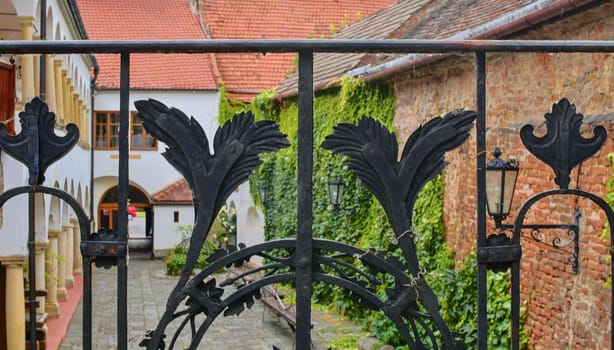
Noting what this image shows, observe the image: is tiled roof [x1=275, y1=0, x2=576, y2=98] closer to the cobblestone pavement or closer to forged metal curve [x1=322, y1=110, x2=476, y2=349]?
the cobblestone pavement

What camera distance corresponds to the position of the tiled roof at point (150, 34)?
27562 millimetres

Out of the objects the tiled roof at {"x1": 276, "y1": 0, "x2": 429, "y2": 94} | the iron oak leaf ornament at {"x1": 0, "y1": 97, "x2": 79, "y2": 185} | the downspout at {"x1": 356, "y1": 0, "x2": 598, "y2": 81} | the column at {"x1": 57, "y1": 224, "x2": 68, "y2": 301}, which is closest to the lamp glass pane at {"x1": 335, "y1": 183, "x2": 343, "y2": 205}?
the tiled roof at {"x1": 276, "y1": 0, "x2": 429, "y2": 94}

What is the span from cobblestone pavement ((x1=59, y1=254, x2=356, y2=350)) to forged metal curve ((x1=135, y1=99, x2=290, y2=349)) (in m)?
9.23

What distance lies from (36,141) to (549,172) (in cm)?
664

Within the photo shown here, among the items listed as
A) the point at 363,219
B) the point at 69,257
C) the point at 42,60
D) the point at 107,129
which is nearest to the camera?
the point at 42,60

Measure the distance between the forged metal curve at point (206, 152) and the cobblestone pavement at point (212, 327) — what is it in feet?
30.3

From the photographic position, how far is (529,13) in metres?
7.33

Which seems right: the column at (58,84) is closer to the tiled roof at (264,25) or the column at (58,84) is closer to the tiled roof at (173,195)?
the tiled roof at (264,25)

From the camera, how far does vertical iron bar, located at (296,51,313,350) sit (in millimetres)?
1940

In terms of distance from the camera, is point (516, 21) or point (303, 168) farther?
point (516, 21)

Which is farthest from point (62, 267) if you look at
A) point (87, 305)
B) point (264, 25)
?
point (87, 305)

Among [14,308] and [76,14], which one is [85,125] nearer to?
[76,14]

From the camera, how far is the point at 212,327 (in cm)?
1552

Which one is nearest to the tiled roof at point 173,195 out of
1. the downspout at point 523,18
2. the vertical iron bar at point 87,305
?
the downspout at point 523,18
